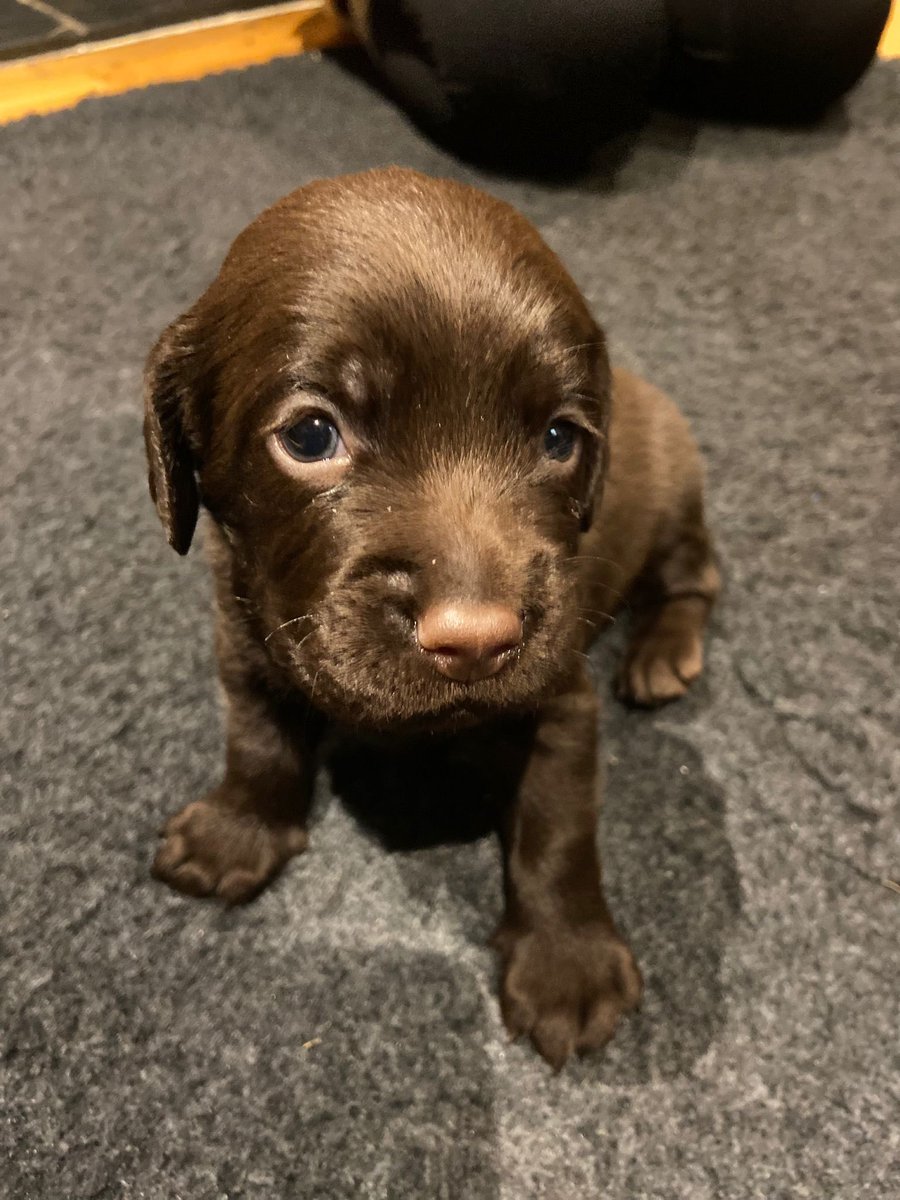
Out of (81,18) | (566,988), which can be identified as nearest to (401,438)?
(566,988)

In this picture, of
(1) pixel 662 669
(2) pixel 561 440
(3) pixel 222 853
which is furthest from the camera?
(1) pixel 662 669

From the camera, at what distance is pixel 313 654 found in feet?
4.20

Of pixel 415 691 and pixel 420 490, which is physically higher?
pixel 420 490

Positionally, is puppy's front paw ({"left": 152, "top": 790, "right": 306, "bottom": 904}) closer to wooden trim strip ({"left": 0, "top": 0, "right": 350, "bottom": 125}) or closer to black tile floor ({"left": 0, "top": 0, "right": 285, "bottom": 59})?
wooden trim strip ({"left": 0, "top": 0, "right": 350, "bottom": 125})

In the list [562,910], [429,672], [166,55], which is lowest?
[562,910]

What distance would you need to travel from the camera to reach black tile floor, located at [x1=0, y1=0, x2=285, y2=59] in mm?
3467

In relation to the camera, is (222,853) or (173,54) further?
(173,54)

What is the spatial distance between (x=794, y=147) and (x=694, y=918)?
270 cm

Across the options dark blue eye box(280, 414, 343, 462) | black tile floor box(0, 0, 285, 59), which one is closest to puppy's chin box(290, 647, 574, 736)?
dark blue eye box(280, 414, 343, 462)

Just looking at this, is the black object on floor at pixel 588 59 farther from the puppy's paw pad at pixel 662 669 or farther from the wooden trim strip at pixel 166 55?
the puppy's paw pad at pixel 662 669

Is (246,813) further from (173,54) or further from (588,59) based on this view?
(173,54)

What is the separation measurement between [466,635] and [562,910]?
0.77m

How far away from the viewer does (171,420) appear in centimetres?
151

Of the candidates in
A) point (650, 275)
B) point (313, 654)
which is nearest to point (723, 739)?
point (313, 654)
